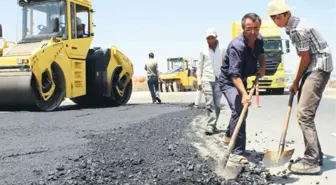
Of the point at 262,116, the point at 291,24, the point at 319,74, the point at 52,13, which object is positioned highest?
the point at 52,13

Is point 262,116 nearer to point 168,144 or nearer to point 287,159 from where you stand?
point 168,144

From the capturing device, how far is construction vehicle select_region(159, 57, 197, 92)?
29500 millimetres

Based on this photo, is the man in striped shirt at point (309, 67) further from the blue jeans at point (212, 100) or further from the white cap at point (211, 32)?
the blue jeans at point (212, 100)

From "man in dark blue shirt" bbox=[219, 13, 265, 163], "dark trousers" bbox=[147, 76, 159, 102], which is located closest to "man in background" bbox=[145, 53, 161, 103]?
"dark trousers" bbox=[147, 76, 159, 102]

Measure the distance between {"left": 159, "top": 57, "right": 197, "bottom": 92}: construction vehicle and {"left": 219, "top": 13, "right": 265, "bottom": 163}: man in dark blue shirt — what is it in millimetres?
24206

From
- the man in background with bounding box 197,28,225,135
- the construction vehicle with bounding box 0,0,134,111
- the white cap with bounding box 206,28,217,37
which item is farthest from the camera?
the construction vehicle with bounding box 0,0,134,111

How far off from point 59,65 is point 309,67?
7.45 metres

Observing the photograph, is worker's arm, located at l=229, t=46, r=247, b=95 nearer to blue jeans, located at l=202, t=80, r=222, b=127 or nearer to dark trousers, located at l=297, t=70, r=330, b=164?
dark trousers, located at l=297, t=70, r=330, b=164

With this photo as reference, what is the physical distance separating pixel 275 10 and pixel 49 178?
2.69m

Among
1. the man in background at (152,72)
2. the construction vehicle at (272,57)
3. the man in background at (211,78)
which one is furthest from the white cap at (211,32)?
the construction vehicle at (272,57)

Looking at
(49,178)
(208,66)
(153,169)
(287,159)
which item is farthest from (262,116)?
(49,178)

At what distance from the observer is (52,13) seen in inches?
434

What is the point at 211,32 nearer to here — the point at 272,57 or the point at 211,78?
the point at 211,78

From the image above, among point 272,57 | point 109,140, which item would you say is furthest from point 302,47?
point 272,57
